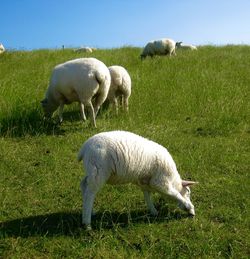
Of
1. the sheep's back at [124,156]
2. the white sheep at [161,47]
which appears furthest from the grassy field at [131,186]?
the white sheep at [161,47]

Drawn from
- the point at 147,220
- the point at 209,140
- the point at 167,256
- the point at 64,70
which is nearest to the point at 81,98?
the point at 64,70

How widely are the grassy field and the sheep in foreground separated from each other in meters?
0.32

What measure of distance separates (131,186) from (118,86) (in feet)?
13.8

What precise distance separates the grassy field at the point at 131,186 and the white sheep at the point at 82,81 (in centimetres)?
55

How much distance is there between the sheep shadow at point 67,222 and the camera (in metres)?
4.79

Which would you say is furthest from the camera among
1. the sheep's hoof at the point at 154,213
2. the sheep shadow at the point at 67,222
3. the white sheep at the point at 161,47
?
the white sheep at the point at 161,47

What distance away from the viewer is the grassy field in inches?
181

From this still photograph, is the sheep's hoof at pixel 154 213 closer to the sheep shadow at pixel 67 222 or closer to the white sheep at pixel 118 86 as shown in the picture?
the sheep shadow at pixel 67 222

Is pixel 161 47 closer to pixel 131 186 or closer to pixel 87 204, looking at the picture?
pixel 131 186

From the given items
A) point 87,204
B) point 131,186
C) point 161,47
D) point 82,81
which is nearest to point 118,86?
point 82,81

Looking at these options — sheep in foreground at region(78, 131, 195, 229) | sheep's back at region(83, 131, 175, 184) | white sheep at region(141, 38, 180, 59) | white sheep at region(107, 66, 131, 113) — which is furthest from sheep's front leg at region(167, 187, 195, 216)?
white sheep at region(141, 38, 180, 59)

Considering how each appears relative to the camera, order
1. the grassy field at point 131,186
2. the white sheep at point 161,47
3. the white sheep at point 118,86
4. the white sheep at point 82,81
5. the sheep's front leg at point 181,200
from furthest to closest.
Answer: the white sheep at point 161,47, the white sheep at point 118,86, the white sheep at point 82,81, the sheep's front leg at point 181,200, the grassy field at point 131,186

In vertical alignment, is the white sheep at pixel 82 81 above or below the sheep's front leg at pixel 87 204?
above

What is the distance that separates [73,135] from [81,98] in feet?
2.18
